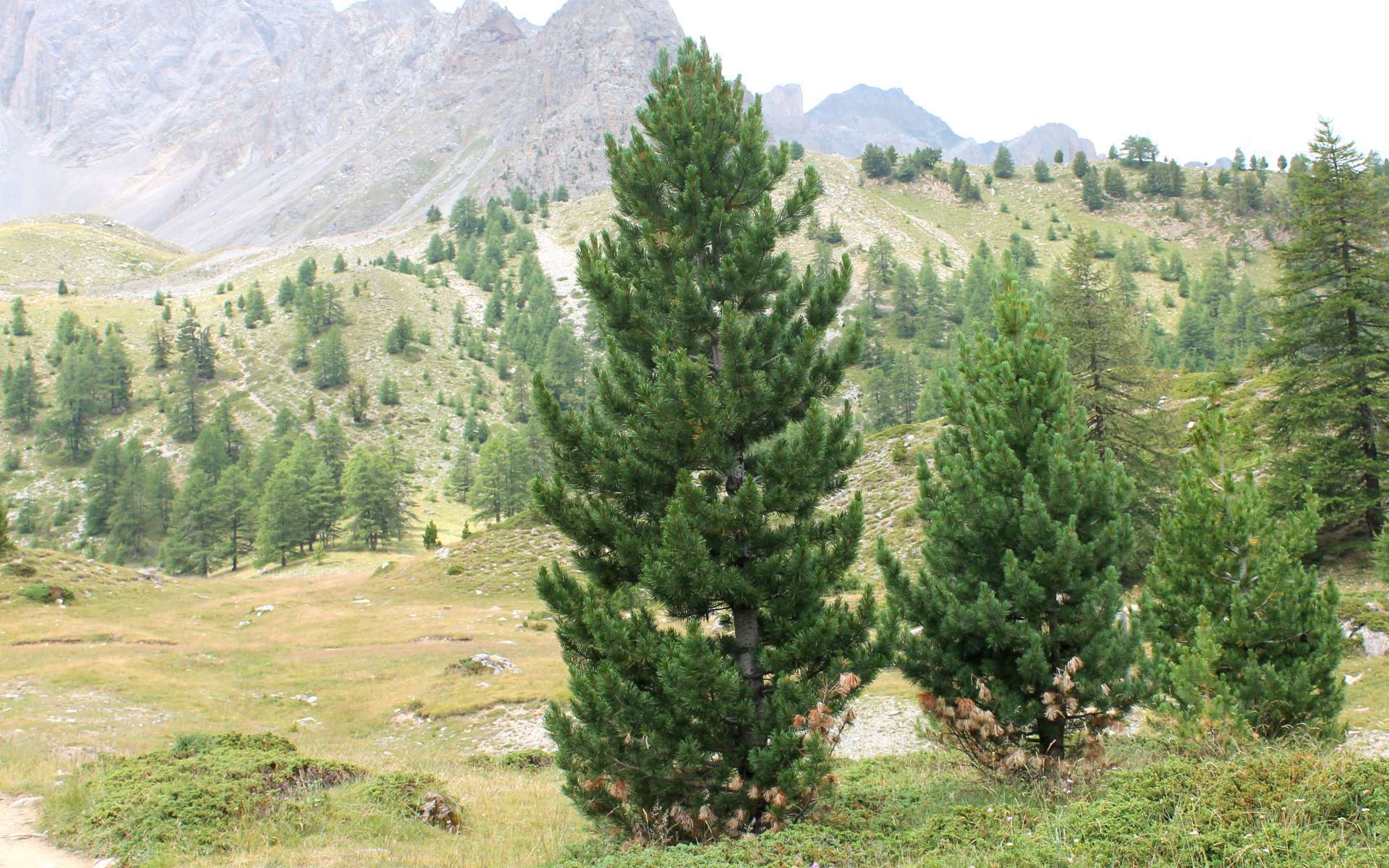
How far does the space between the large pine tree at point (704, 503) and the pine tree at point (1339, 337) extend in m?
21.5

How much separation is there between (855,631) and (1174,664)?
457cm

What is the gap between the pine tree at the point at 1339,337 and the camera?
2336 centimetres

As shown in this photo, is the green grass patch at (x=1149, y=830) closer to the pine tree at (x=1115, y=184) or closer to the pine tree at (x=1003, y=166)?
the pine tree at (x=1115, y=184)

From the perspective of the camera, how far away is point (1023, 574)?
32.1 feet

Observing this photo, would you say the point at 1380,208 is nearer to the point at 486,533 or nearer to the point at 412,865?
the point at 412,865

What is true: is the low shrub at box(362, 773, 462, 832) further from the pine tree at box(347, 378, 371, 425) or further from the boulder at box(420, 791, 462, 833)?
the pine tree at box(347, 378, 371, 425)

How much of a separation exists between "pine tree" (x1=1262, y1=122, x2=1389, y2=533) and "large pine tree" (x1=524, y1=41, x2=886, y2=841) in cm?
2152

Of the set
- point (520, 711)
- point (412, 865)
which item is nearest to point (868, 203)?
point (520, 711)

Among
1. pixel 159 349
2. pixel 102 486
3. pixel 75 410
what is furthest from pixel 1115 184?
pixel 75 410

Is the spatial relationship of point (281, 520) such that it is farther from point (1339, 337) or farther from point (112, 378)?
point (1339, 337)

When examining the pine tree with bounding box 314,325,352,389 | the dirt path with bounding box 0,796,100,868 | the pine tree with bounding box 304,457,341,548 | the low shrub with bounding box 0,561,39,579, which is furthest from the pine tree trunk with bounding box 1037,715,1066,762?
the pine tree with bounding box 314,325,352,389

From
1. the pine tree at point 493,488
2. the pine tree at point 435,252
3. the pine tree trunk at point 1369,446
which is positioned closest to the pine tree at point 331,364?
the pine tree at point 493,488

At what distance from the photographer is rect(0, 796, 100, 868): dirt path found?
8.80 metres

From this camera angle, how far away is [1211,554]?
11.1m
